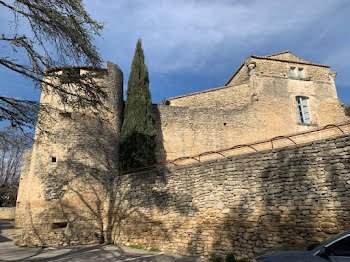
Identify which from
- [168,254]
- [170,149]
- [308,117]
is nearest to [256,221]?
[168,254]

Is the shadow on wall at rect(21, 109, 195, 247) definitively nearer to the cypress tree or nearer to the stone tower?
the stone tower

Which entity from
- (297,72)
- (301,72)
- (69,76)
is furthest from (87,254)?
(301,72)

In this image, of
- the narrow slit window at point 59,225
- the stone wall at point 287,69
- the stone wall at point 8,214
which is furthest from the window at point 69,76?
the stone wall at point 8,214

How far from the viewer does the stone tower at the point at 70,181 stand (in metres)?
8.77

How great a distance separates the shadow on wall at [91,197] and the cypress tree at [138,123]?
81 cm

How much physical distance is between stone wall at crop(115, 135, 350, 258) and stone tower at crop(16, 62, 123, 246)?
1698 mm

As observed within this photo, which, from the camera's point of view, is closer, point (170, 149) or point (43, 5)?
point (43, 5)

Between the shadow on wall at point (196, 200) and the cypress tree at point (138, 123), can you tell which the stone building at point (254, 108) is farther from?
the shadow on wall at point (196, 200)

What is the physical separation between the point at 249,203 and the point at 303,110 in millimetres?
12665

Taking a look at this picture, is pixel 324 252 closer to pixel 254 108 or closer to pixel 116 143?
pixel 116 143

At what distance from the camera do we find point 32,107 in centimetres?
575

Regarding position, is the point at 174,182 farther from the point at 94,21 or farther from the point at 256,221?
the point at 94,21

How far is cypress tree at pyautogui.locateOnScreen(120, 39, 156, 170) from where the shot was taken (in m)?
10.7

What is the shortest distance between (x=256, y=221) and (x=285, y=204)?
2.58ft
